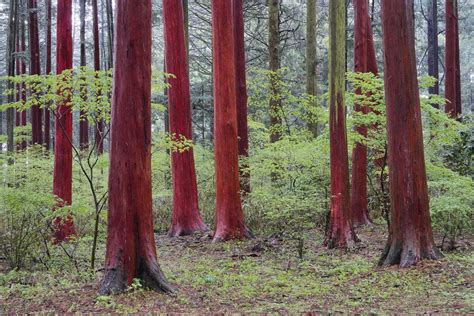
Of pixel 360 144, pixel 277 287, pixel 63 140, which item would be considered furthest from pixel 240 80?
pixel 277 287

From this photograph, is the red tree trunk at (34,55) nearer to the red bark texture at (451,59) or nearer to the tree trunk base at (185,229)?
the tree trunk base at (185,229)

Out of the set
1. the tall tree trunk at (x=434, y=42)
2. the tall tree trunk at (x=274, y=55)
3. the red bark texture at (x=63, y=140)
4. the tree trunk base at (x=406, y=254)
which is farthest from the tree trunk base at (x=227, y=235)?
the tall tree trunk at (x=434, y=42)

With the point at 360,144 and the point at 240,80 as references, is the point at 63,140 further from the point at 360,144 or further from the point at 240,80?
the point at 360,144

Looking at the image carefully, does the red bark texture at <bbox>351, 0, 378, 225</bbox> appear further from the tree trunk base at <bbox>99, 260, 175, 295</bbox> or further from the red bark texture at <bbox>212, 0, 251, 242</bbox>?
A: the tree trunk base at <bbox>99, 260, 175, 295</bbox>

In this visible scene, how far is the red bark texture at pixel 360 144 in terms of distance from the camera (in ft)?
39.2

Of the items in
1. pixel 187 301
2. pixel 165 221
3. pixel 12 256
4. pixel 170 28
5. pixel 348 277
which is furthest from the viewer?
pixel 165 221

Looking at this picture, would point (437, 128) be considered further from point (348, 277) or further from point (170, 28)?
point (170, 28)

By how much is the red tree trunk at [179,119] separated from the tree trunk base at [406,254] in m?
5.90

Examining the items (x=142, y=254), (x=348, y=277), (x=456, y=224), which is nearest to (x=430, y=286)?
(x=348, y=277)

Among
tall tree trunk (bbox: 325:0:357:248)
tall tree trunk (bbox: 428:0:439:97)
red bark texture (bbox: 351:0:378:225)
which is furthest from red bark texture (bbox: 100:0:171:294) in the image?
tall tree trunk (bbox: 428:0:439:97)

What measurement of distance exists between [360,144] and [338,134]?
3.46 metres

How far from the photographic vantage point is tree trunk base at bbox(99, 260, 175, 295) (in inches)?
221

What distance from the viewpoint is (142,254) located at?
19.3 feet

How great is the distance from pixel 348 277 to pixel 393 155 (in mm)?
2002
